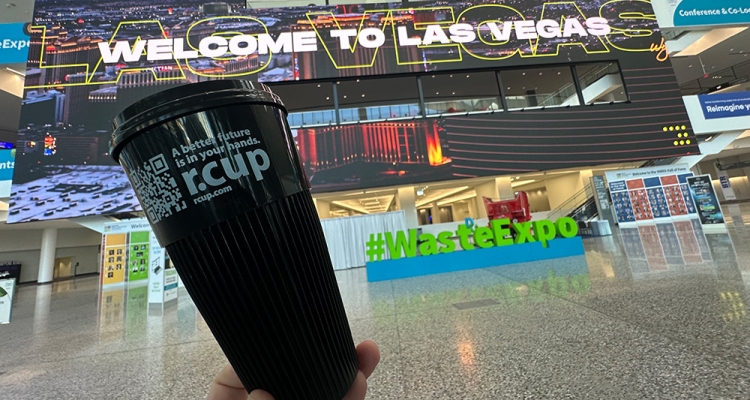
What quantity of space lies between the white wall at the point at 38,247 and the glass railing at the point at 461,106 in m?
20.3

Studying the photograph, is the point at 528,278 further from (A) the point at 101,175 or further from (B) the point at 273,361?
(A) the point at 101,175

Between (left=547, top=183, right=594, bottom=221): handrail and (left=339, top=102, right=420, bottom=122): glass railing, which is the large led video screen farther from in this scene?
(left=547, top=183, right=594, bottom=221): handrail

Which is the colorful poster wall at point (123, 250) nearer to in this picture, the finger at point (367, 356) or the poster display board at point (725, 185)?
the finger at point (367, 356)

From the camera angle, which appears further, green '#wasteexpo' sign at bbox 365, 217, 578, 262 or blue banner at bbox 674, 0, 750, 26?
blue banner at bbox 674, 0, 750, 26

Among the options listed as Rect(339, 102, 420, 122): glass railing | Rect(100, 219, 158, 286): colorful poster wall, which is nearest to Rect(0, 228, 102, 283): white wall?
Rect(100, 219, 158, 286): colorful poster wall

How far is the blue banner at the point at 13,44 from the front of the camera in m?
9.70

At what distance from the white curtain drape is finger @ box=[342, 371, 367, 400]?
7479 millimetres

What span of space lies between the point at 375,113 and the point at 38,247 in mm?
20228

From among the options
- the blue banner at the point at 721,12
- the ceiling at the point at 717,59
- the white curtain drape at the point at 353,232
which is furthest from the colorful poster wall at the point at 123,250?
the ceiling at the point at 717,59

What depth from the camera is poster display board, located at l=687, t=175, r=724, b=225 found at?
718 centimetres

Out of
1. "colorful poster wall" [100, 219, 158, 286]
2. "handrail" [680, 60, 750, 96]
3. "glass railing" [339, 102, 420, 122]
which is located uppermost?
"handrail" [680, 60, 750, 96]

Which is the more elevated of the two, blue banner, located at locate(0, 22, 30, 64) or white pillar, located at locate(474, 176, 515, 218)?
blue banner, located at locate(0, 22, 30, 64)

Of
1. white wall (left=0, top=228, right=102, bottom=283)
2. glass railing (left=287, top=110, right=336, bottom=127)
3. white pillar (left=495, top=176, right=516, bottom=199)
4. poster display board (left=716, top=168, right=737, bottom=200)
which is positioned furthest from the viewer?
poster display board (left=716, top=168, right=737, bottom=200)

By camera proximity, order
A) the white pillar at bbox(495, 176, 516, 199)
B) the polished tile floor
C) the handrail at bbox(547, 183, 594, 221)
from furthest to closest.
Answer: the handrail at bbox(547, 183, 594, 221) < the white pillar at bbox(495, 176, 516, 199) < the polished tile floor
